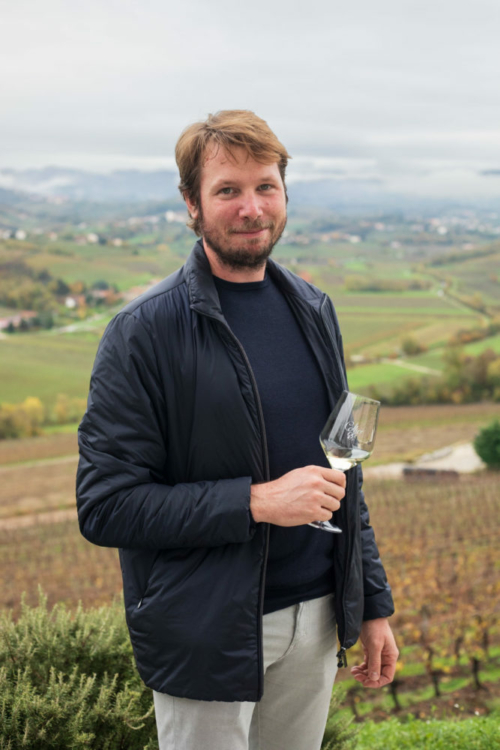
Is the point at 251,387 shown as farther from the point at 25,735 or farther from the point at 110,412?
the point at 25,735

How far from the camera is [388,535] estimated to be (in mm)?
19156

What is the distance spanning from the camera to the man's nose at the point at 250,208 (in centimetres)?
162

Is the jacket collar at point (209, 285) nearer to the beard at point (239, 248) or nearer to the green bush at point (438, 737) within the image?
the beard at point (239, 248)

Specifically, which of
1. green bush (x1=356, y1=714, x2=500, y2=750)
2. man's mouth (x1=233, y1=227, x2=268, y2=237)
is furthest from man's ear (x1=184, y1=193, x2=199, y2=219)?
green bush (x1=356, y1=714, x2=500, y2=750)

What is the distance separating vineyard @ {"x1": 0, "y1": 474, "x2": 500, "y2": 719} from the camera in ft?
24.9

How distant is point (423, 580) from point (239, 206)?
13660mm

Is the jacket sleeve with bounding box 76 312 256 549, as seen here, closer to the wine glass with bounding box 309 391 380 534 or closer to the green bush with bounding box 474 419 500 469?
the wine glass with bounding box 309 391 380 534

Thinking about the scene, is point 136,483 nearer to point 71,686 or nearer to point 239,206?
point 239,206

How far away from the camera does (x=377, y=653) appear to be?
1902mm

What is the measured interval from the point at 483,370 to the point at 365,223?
5889 cm

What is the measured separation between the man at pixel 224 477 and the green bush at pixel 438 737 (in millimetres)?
1563

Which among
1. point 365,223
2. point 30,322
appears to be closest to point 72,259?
point 30,322

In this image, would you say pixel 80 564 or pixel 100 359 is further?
pixel 80 564

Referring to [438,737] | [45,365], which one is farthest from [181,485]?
[45,365]
